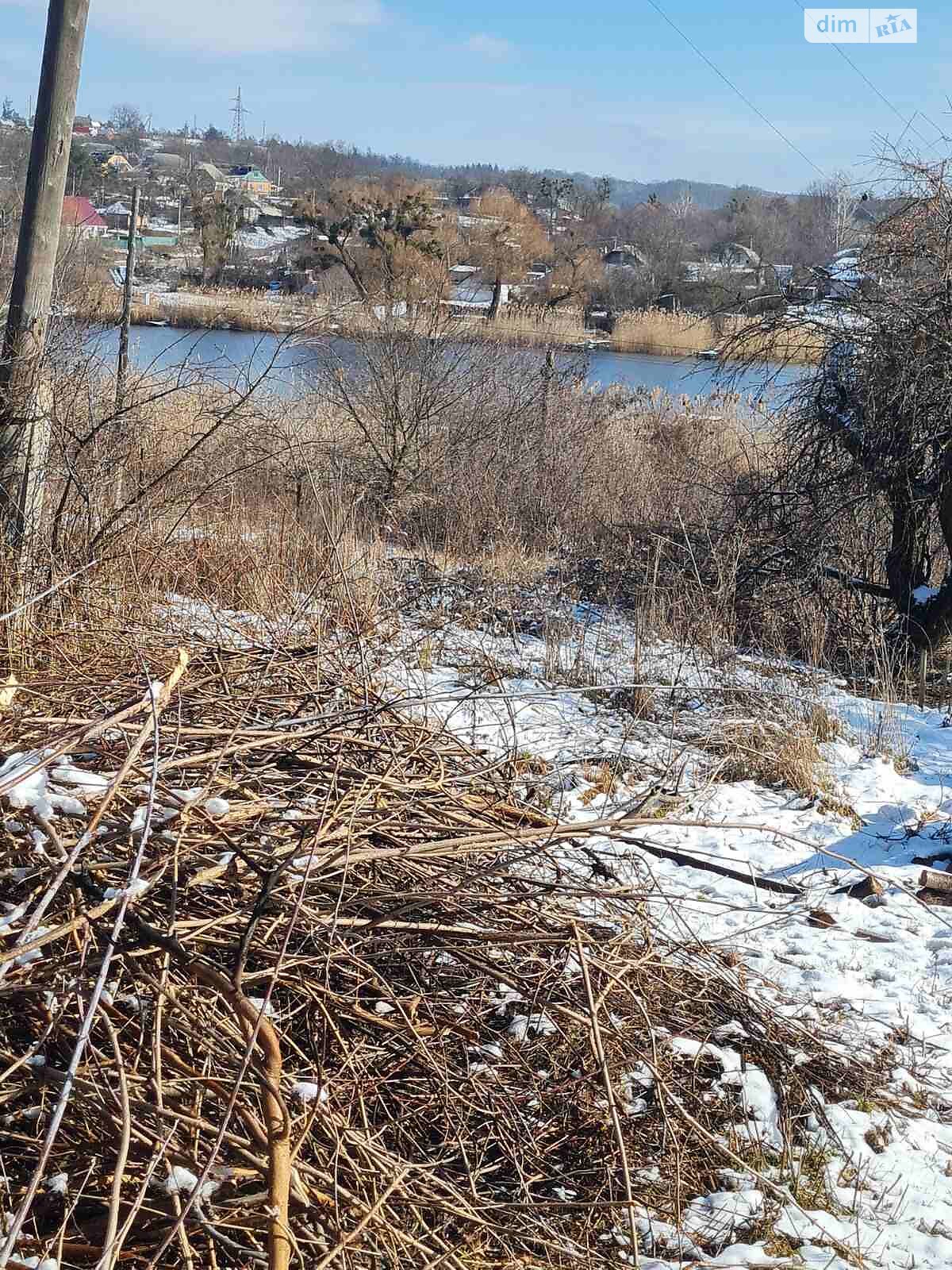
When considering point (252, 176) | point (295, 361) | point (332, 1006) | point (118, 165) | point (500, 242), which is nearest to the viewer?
point (332, 1006)

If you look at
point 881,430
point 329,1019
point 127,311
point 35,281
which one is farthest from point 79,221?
point 329,1019

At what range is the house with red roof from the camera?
10.3 metres

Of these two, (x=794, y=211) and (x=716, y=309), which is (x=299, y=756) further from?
(x=794, y=211)

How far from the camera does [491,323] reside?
50.9 ft

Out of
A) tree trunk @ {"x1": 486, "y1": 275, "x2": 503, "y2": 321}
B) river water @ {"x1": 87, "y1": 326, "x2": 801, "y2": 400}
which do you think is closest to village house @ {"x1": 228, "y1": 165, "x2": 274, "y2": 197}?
river water @ {"x1": 87, "y1": 326, "x2": 801, "y2": 400}

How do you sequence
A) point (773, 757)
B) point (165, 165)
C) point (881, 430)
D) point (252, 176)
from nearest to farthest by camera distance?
1. point (773, 757)
2. point (881, 430)
3. point (165, 165)
4. point (252, 176)

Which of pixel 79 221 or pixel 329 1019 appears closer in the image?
pixel 329 1019

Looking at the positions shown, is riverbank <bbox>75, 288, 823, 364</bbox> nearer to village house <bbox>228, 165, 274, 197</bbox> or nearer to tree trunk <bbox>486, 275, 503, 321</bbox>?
tree trunk <bbox>486, 275, 503, 321</bbox>

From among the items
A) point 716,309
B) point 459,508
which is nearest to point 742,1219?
point 716,309

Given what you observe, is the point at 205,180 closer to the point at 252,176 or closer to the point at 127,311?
the point at 252,176

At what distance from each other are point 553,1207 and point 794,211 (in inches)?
2225

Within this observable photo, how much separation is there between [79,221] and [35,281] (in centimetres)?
650

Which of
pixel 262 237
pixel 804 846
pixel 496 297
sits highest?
pixel 262 237

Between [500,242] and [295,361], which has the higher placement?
[500,242]
